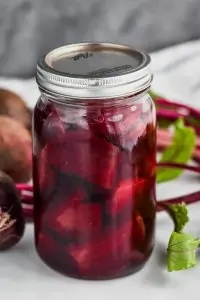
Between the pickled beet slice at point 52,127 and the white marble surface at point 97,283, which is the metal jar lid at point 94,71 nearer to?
the pickled beet slice at point 52,127

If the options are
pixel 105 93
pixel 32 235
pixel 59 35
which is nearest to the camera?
pixel 105 93

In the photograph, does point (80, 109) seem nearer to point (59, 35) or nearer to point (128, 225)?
point (128, 225)

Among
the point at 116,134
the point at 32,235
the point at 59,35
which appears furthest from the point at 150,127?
the point at 59,35

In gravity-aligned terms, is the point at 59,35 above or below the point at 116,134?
below

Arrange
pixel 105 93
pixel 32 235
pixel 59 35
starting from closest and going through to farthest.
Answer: pixel 105 93, pixel 32 235, pixel 59 35

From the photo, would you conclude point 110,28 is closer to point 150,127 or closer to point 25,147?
point 25,147

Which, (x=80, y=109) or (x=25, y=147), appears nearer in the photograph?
(x=80, y=109)

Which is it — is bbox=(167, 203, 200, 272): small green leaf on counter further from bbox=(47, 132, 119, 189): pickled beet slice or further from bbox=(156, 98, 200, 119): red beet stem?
bbox=(156, 98, 200, 119): red beet stem

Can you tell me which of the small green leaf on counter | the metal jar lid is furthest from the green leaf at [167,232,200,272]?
the metal jar lid
